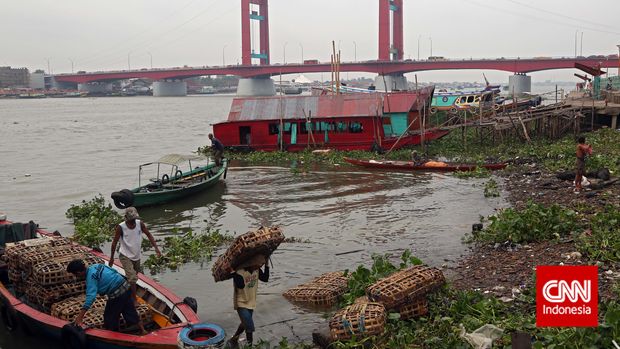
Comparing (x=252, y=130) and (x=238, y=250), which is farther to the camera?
(x=252, y=130)

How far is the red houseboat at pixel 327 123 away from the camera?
28.9m

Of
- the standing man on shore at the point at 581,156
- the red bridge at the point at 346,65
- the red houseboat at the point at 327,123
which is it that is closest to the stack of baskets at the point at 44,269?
the standing man on shore at the point at 581,156

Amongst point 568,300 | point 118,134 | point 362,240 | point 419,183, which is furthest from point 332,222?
point 118,134

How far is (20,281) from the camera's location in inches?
369

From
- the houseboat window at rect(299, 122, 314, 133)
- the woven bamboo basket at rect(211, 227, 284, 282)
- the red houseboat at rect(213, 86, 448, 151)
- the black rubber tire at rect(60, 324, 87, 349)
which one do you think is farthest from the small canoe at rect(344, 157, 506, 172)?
the black rubber tire at rect(60, 324, 87, 349)

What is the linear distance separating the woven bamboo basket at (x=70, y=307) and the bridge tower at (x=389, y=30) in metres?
92.9

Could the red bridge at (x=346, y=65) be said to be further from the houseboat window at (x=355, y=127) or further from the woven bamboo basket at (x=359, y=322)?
the woven bamboo basket at (x=359, y=322)

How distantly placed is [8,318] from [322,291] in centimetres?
517

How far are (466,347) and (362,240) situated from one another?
773cm

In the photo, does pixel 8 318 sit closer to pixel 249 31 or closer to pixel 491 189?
pixel 491 189

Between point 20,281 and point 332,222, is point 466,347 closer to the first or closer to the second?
point 20,281

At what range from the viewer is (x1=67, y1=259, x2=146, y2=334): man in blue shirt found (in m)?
7.01

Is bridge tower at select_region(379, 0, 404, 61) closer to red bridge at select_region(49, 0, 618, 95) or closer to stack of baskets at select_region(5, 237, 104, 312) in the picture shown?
red bridge at select_region(49, 0, 618, 95)

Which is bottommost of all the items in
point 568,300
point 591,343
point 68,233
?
point 68,233
